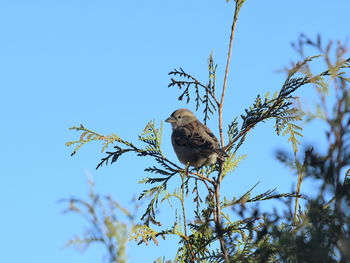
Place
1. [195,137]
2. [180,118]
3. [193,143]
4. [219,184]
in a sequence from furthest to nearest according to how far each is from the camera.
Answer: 1. [180,118]
2. [195,137]
3. [193,143]
4. [219,184]

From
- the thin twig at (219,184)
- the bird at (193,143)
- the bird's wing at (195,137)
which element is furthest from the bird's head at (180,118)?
the thin twig at (219,184)

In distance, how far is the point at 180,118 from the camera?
30.2 feet

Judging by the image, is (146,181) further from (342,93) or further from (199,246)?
(342,93)

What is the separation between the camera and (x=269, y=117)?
5379 mm

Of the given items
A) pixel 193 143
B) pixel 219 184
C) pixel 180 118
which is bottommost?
pixel 219 184

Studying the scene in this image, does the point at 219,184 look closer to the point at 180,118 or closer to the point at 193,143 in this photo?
the point at 193,143

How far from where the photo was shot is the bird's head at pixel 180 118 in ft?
29.8

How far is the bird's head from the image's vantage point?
9.08 m

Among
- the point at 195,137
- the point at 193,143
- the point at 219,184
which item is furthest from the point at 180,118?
the point at 219,184

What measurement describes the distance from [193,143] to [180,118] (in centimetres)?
172

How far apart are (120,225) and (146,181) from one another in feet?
8.28

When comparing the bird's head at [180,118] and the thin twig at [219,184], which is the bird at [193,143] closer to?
the bird's head at [180,118]

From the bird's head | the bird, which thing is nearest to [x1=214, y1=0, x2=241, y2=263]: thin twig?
the bird

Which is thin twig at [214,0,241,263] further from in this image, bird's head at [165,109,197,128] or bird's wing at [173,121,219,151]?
bird's head at [165,109,197,128]
